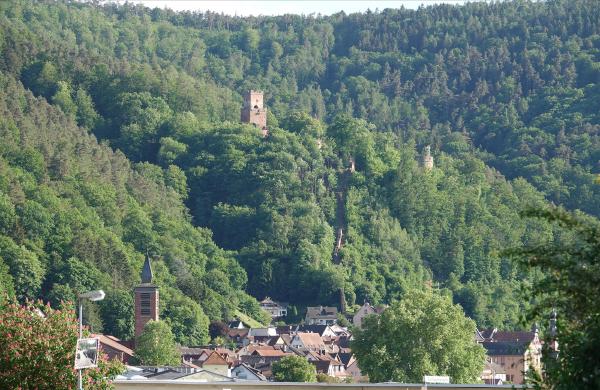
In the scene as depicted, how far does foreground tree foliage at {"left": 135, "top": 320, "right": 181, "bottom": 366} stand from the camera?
12250 centimetres

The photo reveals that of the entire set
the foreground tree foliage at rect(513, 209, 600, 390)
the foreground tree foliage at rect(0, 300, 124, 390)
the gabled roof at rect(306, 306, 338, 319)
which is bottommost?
the gabled roof at rect(306, 306, 338, 319)

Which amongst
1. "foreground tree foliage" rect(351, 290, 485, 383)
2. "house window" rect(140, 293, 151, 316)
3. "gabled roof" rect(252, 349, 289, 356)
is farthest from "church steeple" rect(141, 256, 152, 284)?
"foreground tree foliage" rect(351, 290, 485, 383)

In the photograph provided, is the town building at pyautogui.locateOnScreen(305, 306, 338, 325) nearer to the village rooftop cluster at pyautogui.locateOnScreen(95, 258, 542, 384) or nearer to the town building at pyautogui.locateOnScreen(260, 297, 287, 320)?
the village rooftop cluster at pyautogui.locateOnScreen(95, 258, 542, 384)

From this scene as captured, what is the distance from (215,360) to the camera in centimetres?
12081

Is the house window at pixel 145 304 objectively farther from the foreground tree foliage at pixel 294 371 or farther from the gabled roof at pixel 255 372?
the foreground tree foliage at pixel 294 371

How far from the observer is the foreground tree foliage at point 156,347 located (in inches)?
4823

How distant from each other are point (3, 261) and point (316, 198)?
5079 centimetres

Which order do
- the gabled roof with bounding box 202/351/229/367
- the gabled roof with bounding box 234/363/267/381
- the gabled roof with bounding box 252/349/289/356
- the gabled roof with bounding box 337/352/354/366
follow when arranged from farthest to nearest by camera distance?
1. the gabled roof with bounding box 337/352/354/366
2. the gabled roof with bounding box 252/349/289/356
3. the gabled roof with bounding box 234/363/267/381
4. the gabled roof with bounding box 202/351/229/367

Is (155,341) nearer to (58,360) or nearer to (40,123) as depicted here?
(40,123)

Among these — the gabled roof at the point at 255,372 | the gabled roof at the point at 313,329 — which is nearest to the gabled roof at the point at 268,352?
the gabled roof at the point at 255,372

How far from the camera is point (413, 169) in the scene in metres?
198

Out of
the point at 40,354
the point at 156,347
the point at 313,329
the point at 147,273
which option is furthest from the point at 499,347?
the point at 40,354

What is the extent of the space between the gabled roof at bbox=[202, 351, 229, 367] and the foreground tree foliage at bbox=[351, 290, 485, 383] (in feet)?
64.5

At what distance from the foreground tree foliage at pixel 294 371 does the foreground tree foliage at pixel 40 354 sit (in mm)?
70695
